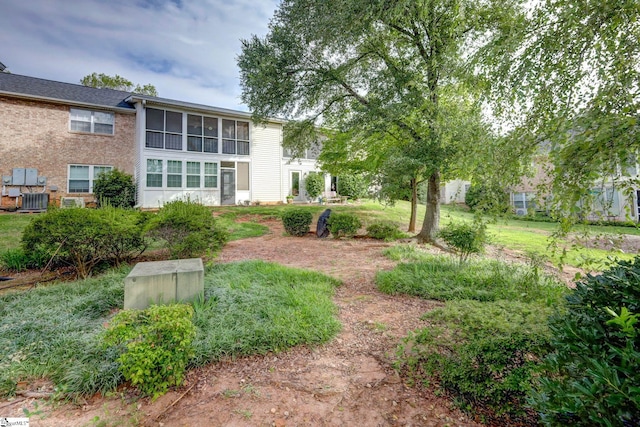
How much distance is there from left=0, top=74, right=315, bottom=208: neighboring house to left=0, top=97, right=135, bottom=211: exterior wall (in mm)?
36

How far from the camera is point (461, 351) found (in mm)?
2498

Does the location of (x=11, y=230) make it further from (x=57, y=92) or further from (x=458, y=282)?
(x=458, y=282)

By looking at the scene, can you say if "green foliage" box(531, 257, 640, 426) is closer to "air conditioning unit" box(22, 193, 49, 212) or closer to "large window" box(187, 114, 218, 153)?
"air conditioning unit" box(22, 193, 49, 212)

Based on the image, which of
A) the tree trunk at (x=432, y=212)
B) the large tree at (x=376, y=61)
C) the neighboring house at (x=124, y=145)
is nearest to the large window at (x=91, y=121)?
the neighboring house at (x=124, y=145)

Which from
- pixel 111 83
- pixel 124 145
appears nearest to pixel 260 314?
pixel 124 145

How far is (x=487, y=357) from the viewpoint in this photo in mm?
2316

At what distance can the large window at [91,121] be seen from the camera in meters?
15.2

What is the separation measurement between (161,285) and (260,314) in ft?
4.57

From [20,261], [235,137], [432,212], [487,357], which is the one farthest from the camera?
[235,137]

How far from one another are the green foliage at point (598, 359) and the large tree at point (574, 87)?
670 millimetres

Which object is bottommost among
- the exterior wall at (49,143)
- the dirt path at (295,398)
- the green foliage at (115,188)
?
the dirt path at (295,398)

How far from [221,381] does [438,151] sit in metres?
7.99

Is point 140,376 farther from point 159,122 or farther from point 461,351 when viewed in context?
point 159,122

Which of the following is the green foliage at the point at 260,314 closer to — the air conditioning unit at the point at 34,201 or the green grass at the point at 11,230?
the green grass at the point at 11,230
